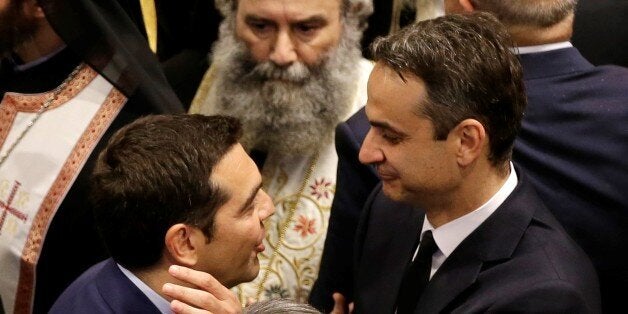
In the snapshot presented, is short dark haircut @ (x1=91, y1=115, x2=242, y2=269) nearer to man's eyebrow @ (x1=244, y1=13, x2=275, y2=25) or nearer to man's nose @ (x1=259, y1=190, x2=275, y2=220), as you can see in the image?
man's nose @ (x1=259, y1=190, x2=275, y2=220)

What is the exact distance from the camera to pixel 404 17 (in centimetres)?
421

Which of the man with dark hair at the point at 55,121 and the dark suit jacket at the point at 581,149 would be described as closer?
the dark suit jacket at the point at 581,149

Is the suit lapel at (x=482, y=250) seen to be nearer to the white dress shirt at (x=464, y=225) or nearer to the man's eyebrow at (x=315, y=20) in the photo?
the white dress shirt at (x=464, y=225)

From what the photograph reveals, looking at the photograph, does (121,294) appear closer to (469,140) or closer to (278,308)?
(278,308)

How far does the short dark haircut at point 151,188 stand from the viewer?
2.34 metres

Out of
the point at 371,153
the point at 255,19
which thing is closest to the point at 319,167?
the point at 255,19

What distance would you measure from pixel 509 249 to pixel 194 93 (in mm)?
2166

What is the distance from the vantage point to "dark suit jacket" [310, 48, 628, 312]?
2607 millimetres

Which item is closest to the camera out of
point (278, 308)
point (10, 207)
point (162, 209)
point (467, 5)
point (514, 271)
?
point (278, 308)

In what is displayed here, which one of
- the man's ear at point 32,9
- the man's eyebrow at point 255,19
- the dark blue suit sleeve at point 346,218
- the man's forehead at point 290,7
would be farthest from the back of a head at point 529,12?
the man's ear at point 32,9

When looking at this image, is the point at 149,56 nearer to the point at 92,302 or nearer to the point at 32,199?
the point at 32,199

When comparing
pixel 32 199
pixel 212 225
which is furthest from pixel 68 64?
→ pixel 212 225

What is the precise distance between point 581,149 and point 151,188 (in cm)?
107

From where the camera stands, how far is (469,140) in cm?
232
